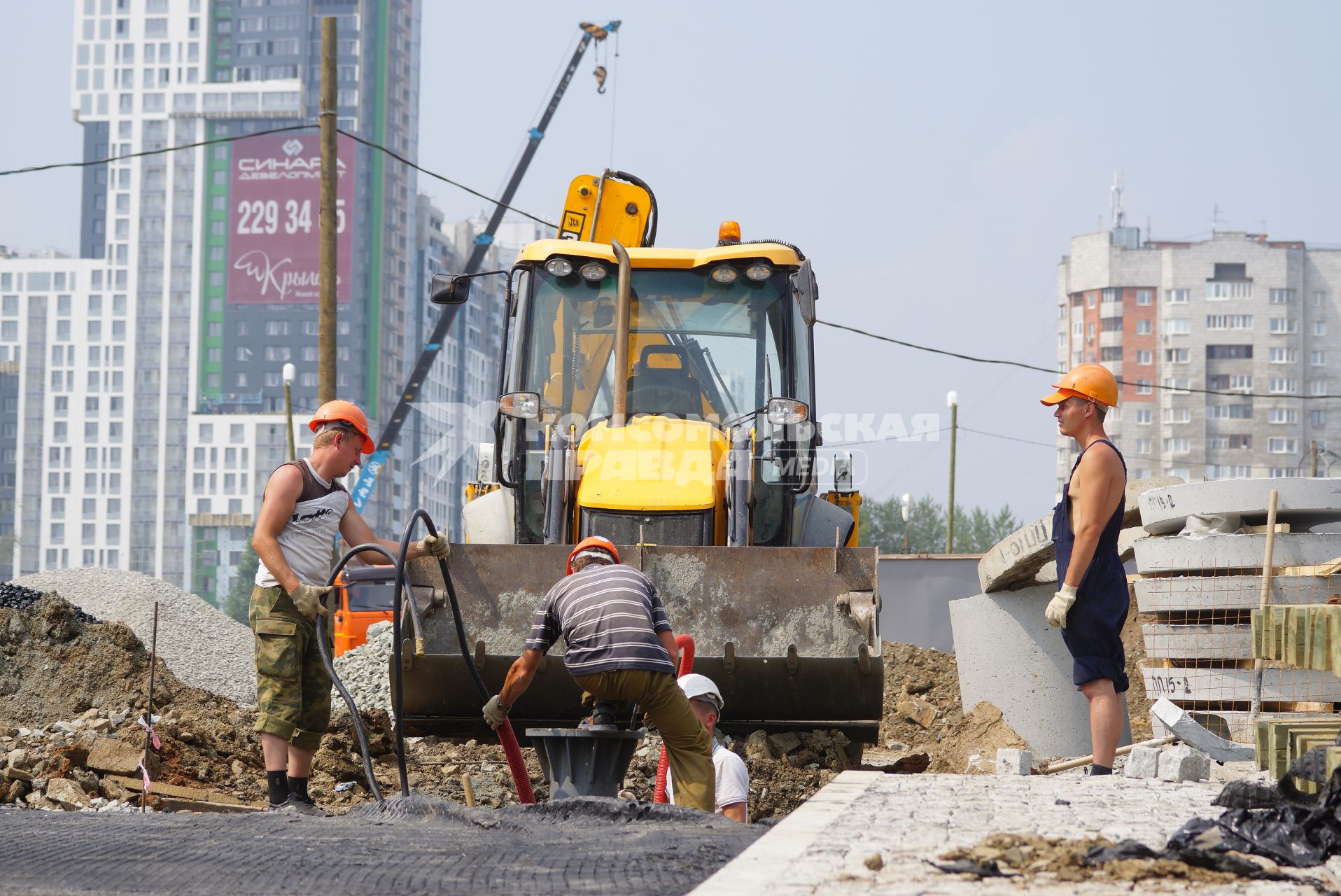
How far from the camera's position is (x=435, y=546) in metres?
7.05

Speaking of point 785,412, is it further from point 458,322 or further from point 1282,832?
point 458,322

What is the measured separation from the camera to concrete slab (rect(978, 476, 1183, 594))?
33.5 feet

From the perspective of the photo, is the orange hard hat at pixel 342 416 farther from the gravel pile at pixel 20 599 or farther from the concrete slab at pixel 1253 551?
the gravel pile at pixel 20 599

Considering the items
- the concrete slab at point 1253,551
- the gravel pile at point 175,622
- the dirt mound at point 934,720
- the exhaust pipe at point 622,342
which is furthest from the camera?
the gravel pile at point 175,622

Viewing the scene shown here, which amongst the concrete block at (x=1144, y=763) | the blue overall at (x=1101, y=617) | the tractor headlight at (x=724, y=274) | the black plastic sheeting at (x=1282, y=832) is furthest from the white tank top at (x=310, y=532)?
the black plastic sheeting at (x=1282, y=832)

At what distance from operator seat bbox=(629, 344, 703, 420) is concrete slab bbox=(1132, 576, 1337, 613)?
334 cm

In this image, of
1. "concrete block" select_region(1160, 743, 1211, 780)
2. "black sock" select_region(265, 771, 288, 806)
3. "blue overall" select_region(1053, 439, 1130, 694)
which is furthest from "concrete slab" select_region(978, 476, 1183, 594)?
→ "black sock" select_region(265, 771, 288, 806)

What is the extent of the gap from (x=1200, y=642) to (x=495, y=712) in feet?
16.8

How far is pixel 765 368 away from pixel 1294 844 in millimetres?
5432

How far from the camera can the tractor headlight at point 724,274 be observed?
9.03 metres

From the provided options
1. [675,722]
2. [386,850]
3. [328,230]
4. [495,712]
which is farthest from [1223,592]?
[328,230]

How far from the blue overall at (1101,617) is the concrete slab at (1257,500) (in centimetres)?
361

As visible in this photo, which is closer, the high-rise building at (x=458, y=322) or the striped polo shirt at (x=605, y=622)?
the striped polo shirt at (x=605, y=622)

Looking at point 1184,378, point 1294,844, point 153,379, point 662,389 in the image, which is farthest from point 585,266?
point 153,379
